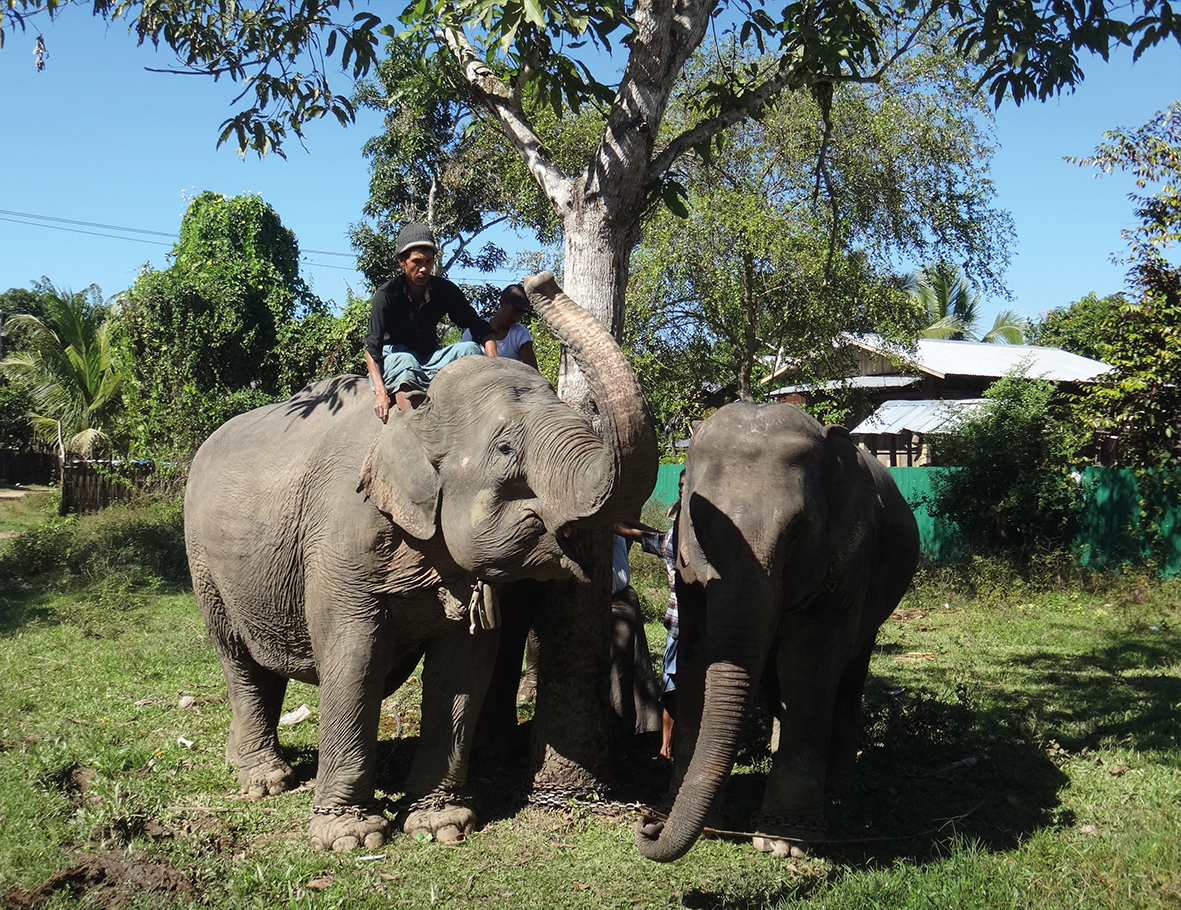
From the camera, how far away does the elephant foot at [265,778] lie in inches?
Answer: 247

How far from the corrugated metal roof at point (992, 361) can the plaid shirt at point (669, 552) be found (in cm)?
1524

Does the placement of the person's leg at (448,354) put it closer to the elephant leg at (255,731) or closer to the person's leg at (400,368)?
the person's leg at (400,368)

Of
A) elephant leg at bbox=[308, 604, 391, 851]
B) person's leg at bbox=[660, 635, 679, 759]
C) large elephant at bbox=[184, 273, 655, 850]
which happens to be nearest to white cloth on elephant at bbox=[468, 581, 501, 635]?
large elephant at bbox=[184, 273, 655, 850]

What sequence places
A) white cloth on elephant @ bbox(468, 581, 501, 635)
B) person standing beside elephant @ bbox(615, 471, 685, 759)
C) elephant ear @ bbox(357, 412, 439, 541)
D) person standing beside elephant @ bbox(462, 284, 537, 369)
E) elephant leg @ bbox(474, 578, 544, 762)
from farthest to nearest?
elephant leg @ bbox(474, 578, 544, 762) → person standing beside elephant @ bbox(462, 284, 537, 369) → person standing beside elephant @ bbox(615, 471, 685, 759) → white cloth on elephant @ bbox(468, 581, 501, 635) → elephant ear @ bbox(357, 412, 439, 541)

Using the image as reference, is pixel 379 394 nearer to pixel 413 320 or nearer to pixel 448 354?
pixel 448 354

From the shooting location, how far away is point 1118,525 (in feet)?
49.9

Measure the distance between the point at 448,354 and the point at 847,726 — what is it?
3563mm

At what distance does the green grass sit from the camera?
4711mm

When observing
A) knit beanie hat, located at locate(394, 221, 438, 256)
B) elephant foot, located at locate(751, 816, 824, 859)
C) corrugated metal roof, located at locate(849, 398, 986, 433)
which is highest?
corrugated metal roof, located at locate(849, 398, 986, 433)

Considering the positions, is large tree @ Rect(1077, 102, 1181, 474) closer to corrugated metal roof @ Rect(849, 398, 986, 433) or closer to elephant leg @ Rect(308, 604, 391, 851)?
corrugated metal roof @ Rect(849, 398, 986, 433)

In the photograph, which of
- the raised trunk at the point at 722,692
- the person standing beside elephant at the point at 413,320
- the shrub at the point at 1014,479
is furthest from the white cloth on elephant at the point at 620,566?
the shrub at the point at 1014,479

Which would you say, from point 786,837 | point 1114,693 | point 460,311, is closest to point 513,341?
point 460,311

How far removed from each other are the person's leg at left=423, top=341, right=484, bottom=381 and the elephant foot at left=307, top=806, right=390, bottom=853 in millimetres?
2408

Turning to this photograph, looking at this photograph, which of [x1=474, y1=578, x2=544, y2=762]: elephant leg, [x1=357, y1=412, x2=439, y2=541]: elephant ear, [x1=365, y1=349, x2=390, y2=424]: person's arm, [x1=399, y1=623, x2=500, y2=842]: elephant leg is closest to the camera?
[x1=357, y1=412, x2=439, y2=541]: elephant ear
